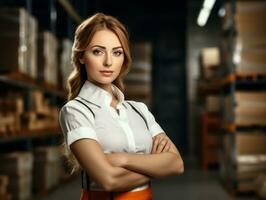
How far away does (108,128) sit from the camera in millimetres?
1910

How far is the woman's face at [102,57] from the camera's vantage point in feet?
6.49

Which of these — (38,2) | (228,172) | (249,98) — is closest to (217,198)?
(228,172)

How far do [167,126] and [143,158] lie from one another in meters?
13.7

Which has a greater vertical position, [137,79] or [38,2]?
[38,2]

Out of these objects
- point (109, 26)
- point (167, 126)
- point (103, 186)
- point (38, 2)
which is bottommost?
point (167, 126)

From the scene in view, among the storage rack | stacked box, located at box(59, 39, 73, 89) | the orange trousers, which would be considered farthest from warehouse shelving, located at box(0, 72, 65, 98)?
the orange trousers

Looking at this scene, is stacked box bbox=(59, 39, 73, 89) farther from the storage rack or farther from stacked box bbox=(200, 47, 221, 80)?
stacked box bbox=(200, 47, 221, 80)

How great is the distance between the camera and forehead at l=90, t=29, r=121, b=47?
197 centimetres

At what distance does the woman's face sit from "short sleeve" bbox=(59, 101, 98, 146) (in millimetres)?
180

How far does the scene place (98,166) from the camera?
1.83 metres

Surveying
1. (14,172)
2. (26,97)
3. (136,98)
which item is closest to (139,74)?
(136,98)

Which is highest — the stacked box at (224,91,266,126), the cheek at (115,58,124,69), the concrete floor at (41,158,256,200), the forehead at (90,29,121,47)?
the forehead at (90,29,121,47)

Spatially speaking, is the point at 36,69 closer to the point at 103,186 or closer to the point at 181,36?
the point at 103,186

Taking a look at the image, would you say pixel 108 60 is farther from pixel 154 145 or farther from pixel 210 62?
pixel 210 62
